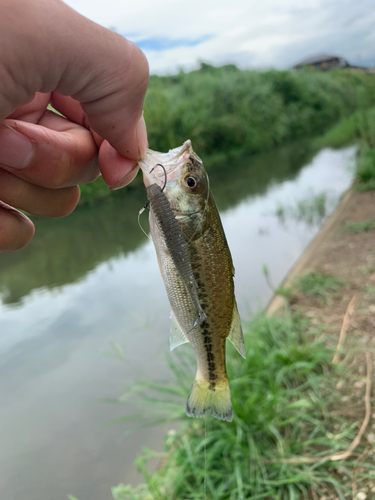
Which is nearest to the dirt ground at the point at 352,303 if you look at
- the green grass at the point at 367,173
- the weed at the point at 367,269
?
the weed at the point at 367,269

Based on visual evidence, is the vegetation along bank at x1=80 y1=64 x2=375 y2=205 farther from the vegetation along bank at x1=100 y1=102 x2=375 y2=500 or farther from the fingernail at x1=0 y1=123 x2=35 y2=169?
the fingernail at x1=0 y1=123 x2=35 y2=169

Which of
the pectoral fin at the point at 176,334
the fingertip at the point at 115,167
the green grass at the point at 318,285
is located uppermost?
the fingertip at the point at 115,167

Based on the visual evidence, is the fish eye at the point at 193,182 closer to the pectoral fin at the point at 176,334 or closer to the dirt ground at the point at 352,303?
the pectoral fin at the point at 176,334

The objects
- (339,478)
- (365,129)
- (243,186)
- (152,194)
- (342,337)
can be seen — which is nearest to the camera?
(152,194)

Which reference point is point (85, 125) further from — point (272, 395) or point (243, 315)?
point (243, 315)

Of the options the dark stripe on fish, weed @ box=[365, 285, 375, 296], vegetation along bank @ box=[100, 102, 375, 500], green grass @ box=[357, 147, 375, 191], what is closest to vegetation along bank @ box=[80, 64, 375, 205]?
green grass @ box=[357, 147, 375, 191]

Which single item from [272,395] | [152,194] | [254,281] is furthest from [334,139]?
[152,194]
